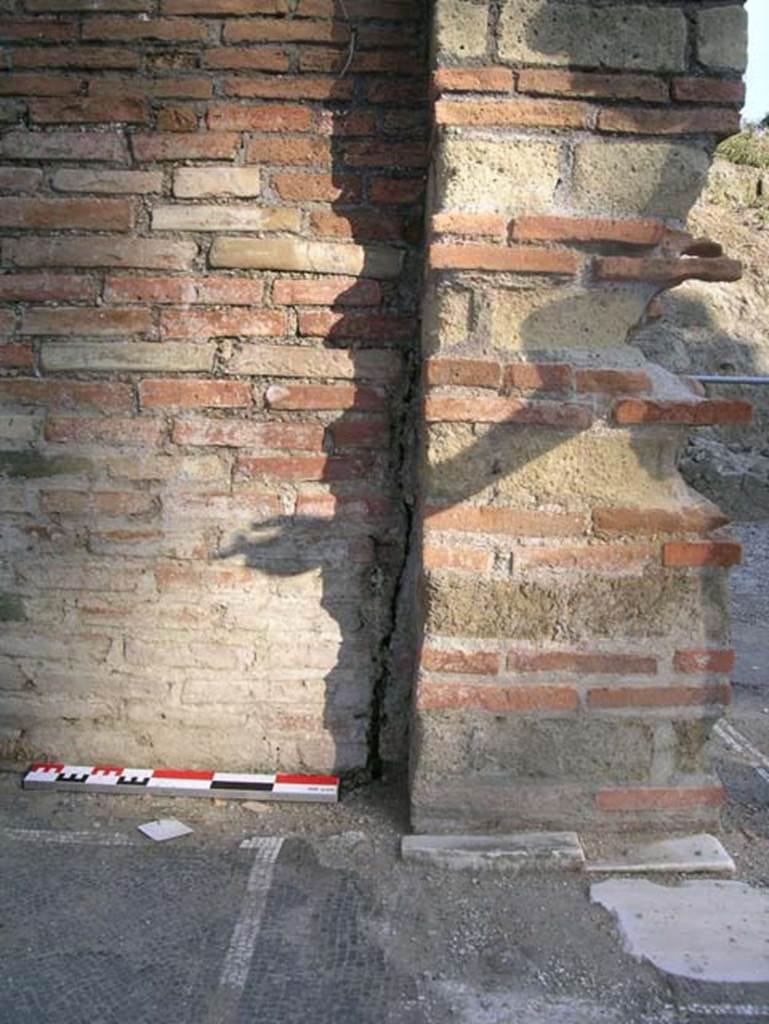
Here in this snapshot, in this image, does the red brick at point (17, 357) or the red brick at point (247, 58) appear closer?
the red brick at point (247, 58)

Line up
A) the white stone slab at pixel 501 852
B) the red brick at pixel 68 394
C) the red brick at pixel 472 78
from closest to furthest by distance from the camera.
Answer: the red brick at pixel 472 78
the white stone slab at pixel 501 852
the red brick at pixel 68 394

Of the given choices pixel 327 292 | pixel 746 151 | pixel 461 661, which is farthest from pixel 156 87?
pixel 746 151

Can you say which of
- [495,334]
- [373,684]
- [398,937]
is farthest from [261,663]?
[495,334]

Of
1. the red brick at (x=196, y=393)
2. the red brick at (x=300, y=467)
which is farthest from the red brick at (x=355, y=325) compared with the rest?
the red brick at (x=300, y=467)

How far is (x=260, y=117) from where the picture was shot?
102 inches

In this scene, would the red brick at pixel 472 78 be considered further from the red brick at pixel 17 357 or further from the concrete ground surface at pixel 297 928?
the concrete ground surface at pixel 297 928

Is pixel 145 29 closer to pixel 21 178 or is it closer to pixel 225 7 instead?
pixel 225 7

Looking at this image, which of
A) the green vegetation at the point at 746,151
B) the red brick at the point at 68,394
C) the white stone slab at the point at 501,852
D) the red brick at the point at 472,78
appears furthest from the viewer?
the green vegetation at the point at 746,151

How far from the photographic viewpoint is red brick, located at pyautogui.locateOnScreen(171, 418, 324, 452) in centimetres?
267

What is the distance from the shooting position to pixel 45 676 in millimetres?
2809

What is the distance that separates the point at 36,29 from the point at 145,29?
0.32 meters

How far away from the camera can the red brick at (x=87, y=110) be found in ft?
8.57

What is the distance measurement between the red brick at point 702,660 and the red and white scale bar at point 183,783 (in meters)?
1.05

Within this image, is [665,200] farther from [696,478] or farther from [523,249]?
[696,478]
